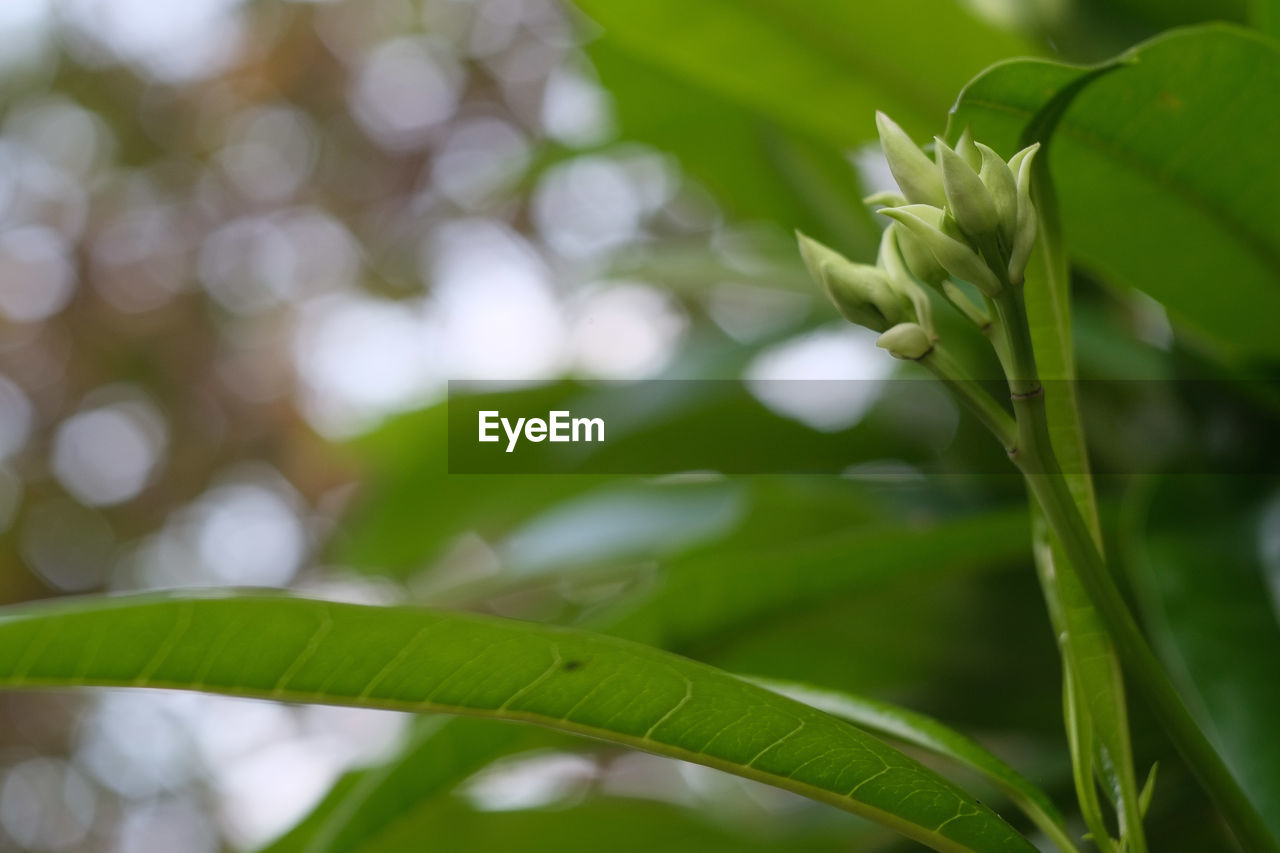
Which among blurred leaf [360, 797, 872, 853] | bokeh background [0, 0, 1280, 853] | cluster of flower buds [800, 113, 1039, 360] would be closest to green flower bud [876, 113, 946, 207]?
cluster of flower buds [800, 113, 1039, 360]

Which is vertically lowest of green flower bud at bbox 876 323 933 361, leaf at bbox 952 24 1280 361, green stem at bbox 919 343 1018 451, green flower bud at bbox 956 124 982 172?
green stem at bbox 919 343 1018 451

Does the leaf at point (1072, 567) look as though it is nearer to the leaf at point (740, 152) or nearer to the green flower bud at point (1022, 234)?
the green flower bud at point (1022, 234)

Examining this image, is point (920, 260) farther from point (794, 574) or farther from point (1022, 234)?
point (794, 574)

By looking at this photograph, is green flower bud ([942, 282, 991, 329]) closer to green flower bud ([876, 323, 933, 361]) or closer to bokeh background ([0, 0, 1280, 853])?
green flower bud ([876, 323, 933, 361])

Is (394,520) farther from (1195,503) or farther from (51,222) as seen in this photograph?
(51,222)

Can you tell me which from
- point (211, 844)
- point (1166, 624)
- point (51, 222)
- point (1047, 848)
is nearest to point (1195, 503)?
point (1166, 624)

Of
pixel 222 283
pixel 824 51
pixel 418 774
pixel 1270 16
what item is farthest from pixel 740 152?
pixel 222 283

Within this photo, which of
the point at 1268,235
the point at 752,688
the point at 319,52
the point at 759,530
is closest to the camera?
the point at 752,688

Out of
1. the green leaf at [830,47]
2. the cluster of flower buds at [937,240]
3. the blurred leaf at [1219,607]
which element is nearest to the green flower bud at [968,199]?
→ the cluster of flower buds at [937,240]
